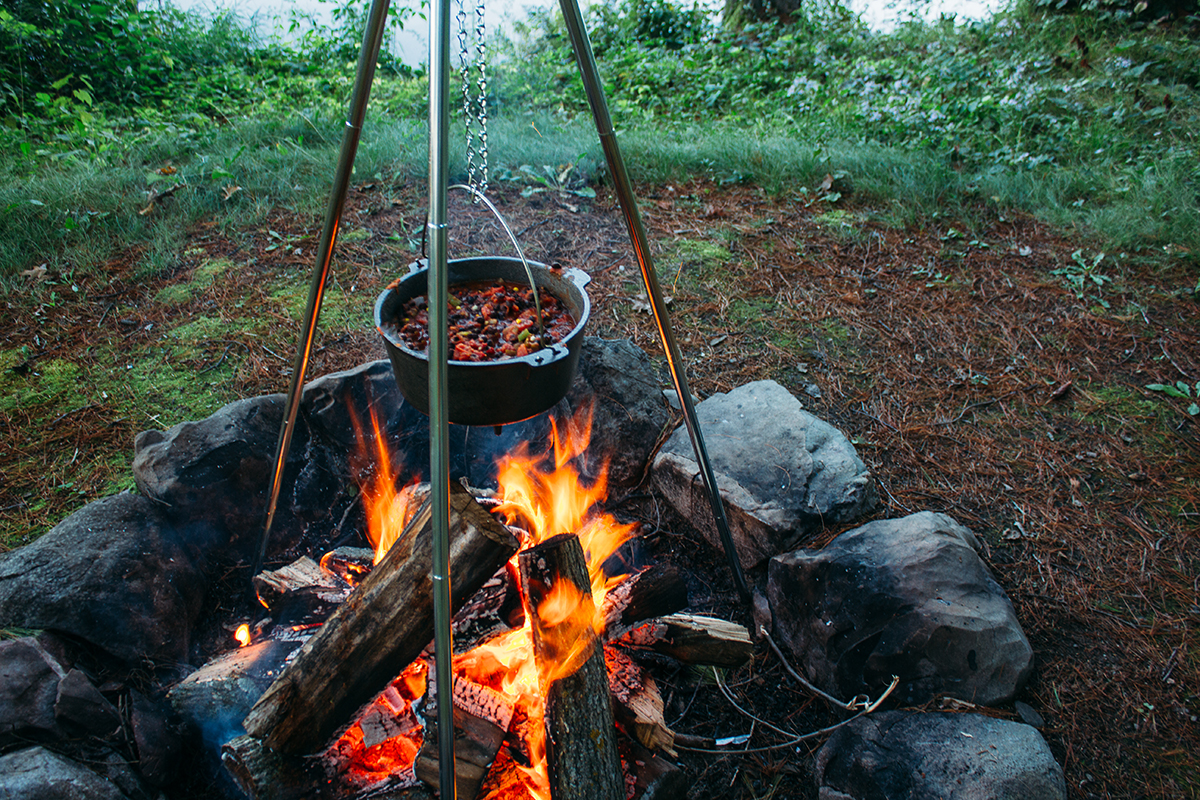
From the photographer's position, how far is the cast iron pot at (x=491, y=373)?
141cm

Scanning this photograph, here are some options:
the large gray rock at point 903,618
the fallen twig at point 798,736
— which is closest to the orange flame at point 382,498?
the fallen twig at point 798,736

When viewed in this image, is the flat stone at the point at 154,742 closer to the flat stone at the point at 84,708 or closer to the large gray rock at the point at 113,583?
the flat stone at the point at 84,708

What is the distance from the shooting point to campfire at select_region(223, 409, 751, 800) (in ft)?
4.76

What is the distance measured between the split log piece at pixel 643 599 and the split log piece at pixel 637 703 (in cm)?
9

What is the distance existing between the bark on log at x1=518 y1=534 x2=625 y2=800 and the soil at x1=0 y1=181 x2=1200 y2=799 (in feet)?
1.02

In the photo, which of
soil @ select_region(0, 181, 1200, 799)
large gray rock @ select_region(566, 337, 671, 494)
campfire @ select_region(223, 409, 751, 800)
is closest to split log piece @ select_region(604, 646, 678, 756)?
campfire @ select_region(223, 409, 751, 800)

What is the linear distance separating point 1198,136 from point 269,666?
269 inches

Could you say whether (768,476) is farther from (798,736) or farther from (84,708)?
(84,708)

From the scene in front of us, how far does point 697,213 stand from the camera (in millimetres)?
4402

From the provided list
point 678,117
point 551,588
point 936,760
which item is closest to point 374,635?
point 551,588

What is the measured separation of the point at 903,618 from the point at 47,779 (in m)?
1.97

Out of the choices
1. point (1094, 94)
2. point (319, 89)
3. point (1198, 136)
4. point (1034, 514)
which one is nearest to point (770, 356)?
point (1034, 514)

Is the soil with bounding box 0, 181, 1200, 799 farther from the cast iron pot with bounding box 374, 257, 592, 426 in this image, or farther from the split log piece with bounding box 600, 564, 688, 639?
the cast iron pot with bounding box 374, 257, 592, 426

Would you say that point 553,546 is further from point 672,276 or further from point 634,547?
point 672,276
